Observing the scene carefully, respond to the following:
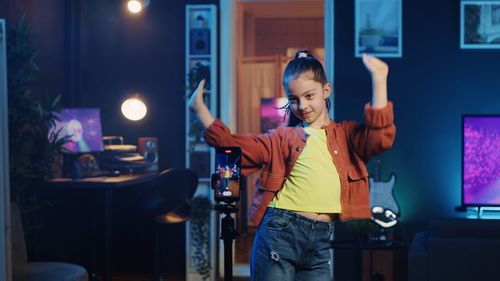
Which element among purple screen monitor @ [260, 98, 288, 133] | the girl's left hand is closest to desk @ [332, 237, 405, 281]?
the girl's left hand

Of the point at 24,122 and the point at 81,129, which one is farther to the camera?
the point at 81,129

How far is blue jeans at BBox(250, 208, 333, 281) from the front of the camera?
6.83 ft

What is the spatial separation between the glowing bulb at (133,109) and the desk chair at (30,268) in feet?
5.82

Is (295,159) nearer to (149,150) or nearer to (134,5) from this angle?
(149,150)

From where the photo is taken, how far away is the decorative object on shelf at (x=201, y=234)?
5.15 m

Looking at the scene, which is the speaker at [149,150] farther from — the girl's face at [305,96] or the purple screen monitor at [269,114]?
the girl's face at [305,96]

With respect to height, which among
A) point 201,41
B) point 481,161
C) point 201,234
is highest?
point 201,41

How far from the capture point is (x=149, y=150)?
5266 millimetres

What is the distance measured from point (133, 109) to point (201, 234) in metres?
1.13

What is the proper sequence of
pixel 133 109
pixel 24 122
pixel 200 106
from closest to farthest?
pixel 200 106 → pixel 24 122 → pixel 133 109

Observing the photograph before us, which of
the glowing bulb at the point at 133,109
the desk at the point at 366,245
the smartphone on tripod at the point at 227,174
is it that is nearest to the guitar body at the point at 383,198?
the desk at the point at 366,245

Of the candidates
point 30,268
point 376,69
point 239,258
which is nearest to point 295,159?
point 376,69

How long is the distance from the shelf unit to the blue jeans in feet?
10.3

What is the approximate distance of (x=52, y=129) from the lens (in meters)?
4.59
